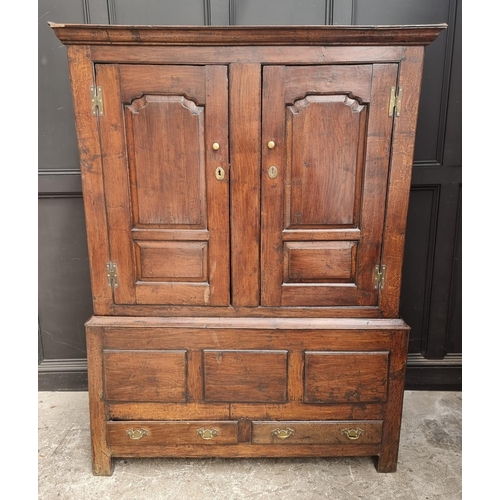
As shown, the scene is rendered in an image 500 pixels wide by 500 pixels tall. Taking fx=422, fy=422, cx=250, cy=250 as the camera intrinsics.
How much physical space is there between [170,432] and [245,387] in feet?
1.41


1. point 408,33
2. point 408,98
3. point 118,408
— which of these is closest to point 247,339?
point 118,408

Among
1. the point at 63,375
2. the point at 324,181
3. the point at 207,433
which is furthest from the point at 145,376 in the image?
the point at 324,181

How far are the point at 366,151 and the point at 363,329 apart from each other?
0.79m

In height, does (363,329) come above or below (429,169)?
below

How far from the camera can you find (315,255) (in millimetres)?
1876

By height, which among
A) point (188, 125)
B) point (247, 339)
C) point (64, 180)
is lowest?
point (247, 339)

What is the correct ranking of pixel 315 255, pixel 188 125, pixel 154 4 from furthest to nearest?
1. pixel 154 4
2. pixel 315 255
3. pixel 188 125

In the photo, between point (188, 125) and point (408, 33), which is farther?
point (188, 125)

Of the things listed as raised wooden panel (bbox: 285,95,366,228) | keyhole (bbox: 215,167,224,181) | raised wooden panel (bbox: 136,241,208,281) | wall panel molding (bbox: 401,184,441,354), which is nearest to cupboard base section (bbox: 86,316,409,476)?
raised wooden panel (bbox: 136,241,208,281)

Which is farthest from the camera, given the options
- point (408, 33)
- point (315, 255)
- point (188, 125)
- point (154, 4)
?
point (154, 4)

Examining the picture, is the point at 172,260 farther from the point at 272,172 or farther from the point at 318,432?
the point at 318,432

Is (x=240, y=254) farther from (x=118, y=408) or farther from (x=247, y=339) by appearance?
(x=118, y=408)

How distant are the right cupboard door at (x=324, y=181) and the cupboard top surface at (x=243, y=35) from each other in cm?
10

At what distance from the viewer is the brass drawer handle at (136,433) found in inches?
79.1
